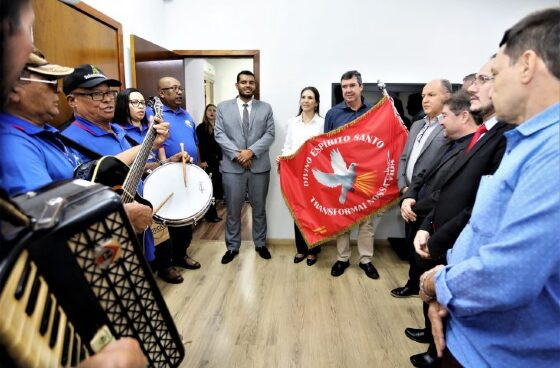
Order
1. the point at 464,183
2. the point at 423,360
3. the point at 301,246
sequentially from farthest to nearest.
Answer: the point at 301,246
the point at 423,360
the point at 464,183

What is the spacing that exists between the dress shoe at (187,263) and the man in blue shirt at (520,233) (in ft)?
8.40

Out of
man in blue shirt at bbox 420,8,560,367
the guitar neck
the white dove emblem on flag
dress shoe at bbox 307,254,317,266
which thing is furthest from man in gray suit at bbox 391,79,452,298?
the guitar neck

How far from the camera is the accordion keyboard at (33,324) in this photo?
1.47ft

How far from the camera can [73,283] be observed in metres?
0.55

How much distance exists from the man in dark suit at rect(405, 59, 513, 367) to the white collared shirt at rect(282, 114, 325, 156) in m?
1.61

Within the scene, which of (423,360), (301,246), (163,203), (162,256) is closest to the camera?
(423,360)

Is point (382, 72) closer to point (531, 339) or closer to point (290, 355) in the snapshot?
point (290, 355)

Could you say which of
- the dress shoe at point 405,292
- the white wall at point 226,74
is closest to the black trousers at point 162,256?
the dress shoe at point 405,292

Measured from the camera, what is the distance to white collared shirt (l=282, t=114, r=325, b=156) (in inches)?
124

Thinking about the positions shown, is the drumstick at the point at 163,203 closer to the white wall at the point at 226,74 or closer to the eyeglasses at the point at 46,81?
the eyeglasses at the point at 46,81

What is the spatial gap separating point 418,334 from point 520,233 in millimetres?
1712

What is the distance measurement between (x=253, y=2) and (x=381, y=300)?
3044 millimetres

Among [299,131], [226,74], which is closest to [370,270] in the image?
[299,131]

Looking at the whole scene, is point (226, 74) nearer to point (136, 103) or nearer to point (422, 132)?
point (136, 103)
